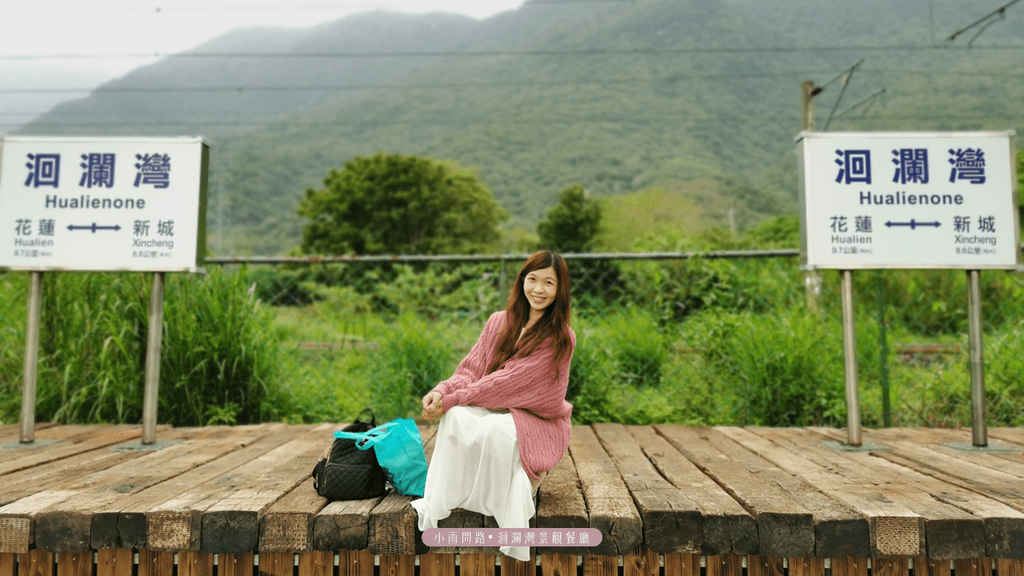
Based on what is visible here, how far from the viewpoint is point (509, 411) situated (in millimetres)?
2109

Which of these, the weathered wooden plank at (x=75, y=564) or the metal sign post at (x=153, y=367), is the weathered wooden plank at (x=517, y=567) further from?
the metal sign post at (x=153, y=367)

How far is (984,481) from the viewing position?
2309mm

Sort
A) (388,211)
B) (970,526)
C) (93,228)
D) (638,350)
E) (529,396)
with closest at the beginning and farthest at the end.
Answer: (970,526)
(529,396)
(93,228)
(638,350)
(388,211)

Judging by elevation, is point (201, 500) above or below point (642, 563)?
above

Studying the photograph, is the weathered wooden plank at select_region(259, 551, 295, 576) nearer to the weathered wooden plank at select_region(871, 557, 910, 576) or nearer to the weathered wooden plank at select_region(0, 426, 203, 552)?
the weathered wooden plank at select_region(0, 426, 203, 552)

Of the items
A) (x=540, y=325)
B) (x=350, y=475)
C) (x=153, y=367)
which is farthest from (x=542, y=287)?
(x=153, y=367)

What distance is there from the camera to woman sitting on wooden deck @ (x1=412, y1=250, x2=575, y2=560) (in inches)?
75.4

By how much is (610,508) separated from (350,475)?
0.87 meters

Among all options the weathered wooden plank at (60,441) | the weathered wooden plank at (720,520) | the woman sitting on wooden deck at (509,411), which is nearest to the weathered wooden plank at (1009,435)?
Answer: the weathered wooden plank at (720,520)

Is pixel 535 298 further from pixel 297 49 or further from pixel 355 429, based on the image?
pixel 297 49

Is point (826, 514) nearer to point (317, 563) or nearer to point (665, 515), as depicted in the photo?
point (665, 515)

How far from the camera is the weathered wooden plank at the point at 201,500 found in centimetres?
188

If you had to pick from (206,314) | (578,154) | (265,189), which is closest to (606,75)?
(578,154)

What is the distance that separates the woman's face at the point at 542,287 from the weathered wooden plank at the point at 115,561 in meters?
1.57
